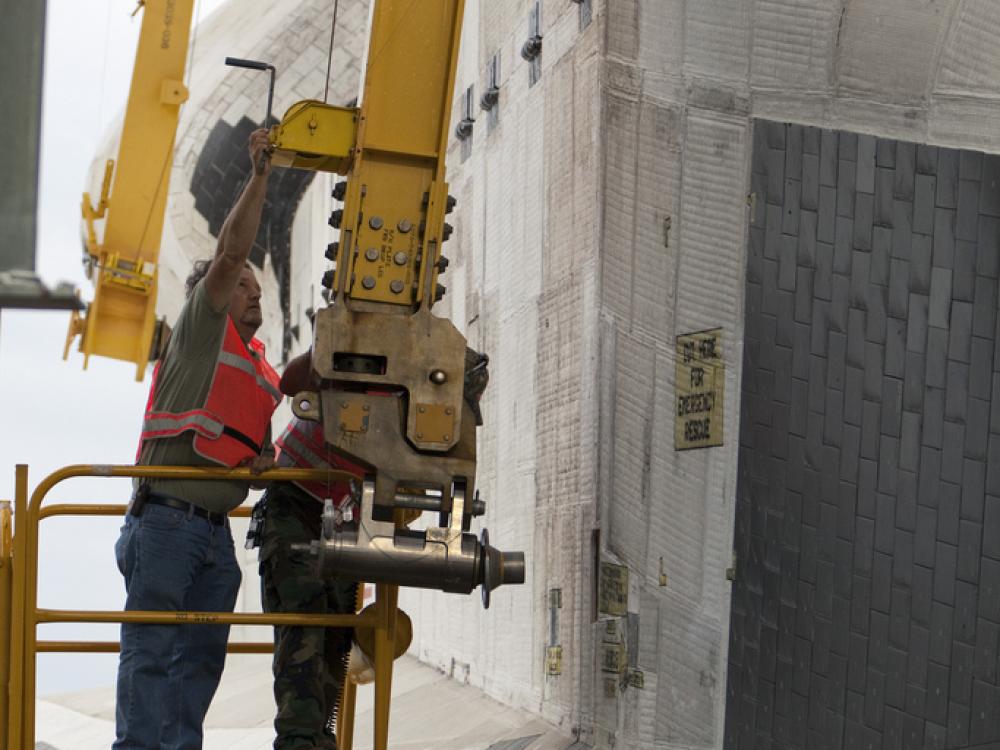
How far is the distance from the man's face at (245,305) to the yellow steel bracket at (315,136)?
1.40 ft

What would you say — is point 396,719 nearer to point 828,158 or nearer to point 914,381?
point 914,381

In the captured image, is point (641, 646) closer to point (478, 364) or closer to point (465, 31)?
point (478, 364)

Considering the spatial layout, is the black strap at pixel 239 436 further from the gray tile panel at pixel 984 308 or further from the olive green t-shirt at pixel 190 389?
the gray tile panel at pixel 984 308

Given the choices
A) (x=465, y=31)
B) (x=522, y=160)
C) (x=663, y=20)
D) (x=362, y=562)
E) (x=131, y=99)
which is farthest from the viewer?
(x=131, y=99)

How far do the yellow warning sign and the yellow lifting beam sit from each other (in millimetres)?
7928

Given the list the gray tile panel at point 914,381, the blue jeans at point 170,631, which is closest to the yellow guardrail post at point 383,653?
the blue jeans at point 170,631

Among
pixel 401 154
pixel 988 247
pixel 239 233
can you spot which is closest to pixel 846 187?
pixel 988 247

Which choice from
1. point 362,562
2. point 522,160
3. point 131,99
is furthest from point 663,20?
point 131,99

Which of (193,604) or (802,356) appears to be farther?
(802,356)

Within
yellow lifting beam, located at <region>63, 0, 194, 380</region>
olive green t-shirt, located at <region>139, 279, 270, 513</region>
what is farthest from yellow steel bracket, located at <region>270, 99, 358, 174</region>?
yellow lifting beam, located at <region>63, 0, 194, 380</region>

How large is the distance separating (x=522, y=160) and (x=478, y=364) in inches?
93.6

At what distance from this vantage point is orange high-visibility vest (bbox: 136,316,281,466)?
5.16 meters

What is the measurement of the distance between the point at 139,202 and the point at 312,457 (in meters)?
8.22

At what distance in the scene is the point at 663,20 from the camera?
6.15 metres
